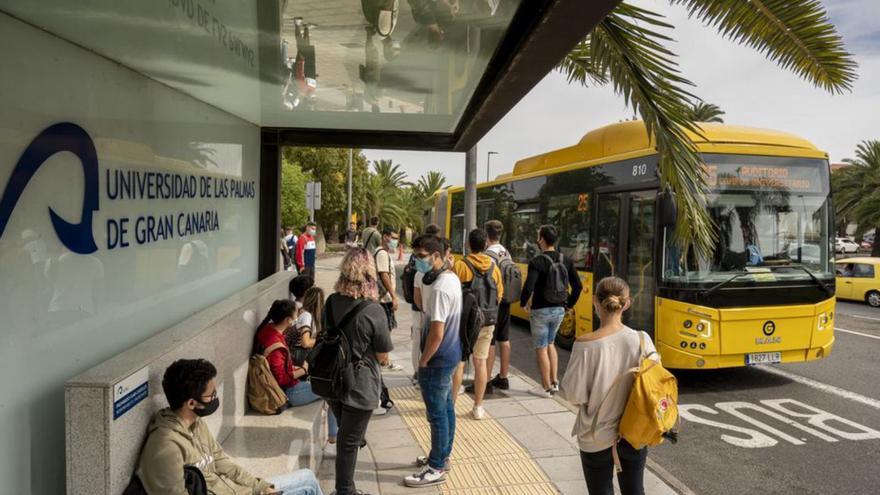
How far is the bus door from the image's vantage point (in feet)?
25.1

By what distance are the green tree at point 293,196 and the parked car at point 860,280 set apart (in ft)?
81.2

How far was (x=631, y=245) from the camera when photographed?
8125mm

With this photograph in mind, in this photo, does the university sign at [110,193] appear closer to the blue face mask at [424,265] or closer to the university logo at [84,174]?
the university logo at [84,174]

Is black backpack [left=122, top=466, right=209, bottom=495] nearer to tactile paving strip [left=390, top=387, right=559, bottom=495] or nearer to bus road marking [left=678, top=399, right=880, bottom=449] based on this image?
tactile paving strip [left=390, top=387, right=559, bottom=495]

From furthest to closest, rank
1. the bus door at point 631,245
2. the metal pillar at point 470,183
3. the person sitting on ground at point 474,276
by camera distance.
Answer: the metal pillar at point 470,183 < the bus door at point 631,245 < the person sitting on ground at point 474,276

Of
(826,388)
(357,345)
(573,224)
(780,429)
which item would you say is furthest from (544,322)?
(826,388)

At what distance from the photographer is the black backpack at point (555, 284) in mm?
6465

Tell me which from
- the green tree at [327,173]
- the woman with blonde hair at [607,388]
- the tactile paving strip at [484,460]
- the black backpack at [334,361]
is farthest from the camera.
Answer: the green tree at [327,173]

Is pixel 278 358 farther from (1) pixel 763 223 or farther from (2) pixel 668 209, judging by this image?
(1) pixel 763 223

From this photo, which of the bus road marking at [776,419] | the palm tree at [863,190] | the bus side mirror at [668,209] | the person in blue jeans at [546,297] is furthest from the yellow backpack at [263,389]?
the palm tree at [863,190]

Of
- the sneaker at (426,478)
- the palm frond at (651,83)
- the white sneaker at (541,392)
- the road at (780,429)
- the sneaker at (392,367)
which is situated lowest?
the road at (780,429)

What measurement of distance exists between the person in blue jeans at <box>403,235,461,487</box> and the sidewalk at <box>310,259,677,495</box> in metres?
0.16

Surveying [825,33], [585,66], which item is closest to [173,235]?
[825,33]

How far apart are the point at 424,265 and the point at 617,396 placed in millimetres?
2231
